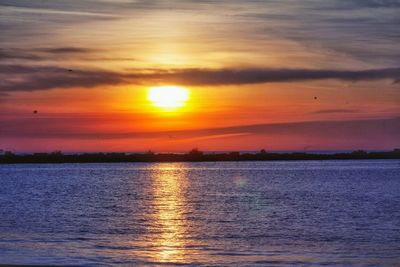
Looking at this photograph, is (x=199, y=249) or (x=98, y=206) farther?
(x=98, y=206)

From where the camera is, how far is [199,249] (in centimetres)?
2998

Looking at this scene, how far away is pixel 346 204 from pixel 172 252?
106 feet

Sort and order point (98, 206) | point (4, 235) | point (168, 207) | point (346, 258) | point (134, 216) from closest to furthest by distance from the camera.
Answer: point (346, 258)
point (4, 235)
point (134, 216)
point (168, 207)
point (98, 206)

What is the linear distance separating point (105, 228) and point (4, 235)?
257 inches

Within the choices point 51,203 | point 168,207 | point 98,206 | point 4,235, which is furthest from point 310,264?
point 51,203

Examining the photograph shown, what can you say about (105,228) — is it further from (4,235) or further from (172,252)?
(172,252)

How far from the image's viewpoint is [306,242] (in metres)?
32.8

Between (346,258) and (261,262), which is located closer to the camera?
(261,262)

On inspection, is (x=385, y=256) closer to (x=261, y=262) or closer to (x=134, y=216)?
(x=261, y=262)

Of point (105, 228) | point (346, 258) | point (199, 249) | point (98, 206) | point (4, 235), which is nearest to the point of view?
point (346, 258)

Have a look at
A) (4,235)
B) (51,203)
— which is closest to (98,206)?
(51,203)

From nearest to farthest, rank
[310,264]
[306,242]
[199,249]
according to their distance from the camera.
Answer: [310,264] < [199,249] < [306,242]

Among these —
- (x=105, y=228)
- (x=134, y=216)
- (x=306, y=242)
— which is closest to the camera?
(x=306, y=242)

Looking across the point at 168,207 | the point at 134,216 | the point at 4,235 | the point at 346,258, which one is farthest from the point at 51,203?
the point at 346,258
